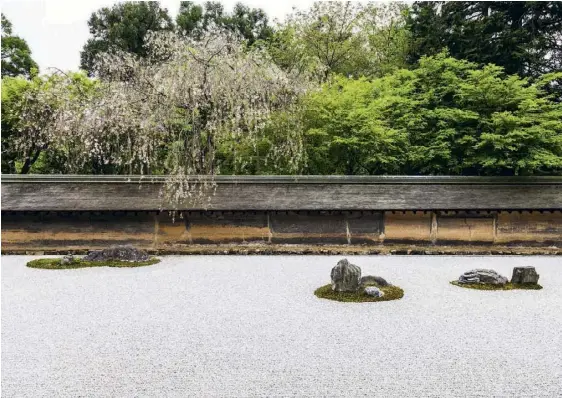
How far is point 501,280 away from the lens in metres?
10.3

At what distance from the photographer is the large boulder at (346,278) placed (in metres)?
9.45

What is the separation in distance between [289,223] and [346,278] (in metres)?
5.90

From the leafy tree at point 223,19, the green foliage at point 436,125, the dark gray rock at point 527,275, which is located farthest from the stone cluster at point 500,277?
the leafy tree at point 223,19

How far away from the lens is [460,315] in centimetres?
798

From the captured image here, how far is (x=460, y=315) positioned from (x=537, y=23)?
19.1 metres

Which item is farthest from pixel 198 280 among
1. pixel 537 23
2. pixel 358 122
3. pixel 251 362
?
pixel 537 23

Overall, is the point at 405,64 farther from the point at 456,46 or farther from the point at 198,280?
the point at 198,280

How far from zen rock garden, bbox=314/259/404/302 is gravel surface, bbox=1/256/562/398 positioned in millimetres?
285

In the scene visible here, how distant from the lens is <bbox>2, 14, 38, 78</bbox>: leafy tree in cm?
2639

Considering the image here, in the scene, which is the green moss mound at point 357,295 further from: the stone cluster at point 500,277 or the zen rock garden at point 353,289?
the stone cluster at point 500,277

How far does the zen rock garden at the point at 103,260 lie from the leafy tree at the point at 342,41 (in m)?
14.8

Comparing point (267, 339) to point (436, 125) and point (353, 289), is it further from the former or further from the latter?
point (436, 125)

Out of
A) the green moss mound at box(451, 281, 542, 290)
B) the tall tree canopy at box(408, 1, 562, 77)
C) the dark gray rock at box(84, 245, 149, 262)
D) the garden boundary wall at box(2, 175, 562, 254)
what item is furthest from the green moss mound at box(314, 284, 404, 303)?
the tall tree canopy at box(408, 1, 562, 77)

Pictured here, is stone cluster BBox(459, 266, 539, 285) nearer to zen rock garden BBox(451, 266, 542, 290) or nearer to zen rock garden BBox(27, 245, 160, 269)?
zen rock garden BBox(451, 266, 542, 290)
